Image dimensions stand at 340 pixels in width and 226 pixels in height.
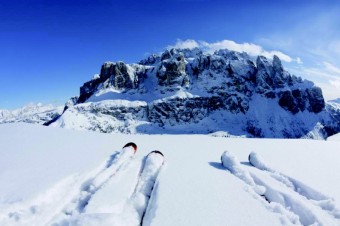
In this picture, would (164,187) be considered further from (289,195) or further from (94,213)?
(94,213)

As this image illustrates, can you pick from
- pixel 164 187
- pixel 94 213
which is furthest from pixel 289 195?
pixel 94 213

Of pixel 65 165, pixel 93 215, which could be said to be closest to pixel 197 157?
pixel 65 165

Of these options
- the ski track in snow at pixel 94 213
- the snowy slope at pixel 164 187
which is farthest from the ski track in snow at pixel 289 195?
the ski track in snow at pixel 94 213

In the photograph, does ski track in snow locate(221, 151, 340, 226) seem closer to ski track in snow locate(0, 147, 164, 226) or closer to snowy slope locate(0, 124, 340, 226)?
snowy slope locate(0, 124, 340, 226)

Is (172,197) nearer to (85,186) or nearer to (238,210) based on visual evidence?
(238,210)

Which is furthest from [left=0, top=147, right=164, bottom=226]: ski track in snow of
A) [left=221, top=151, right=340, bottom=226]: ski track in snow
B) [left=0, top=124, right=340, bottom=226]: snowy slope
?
[left=221, top=151, right=340, bottom=226]: ski track in snow

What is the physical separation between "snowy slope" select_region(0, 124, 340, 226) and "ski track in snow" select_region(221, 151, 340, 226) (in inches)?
1.0

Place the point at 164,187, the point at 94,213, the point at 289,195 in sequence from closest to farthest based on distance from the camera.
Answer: the point at 94,213
the point at 289,195
the point at 164,187

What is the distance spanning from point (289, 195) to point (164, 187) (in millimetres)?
3321

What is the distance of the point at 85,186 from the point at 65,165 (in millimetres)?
2235

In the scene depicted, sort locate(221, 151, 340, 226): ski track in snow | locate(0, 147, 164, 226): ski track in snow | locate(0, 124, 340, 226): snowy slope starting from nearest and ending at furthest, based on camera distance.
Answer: locate(0, 147, 164, 226): ski track in snow, locate(0, 124, 340, 226): snowy slope, locate(221, 151, 340, 226): ski track in snow

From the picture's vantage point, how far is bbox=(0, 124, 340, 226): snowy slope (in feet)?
22.6

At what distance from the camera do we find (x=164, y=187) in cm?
891

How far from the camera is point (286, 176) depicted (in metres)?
10.3
